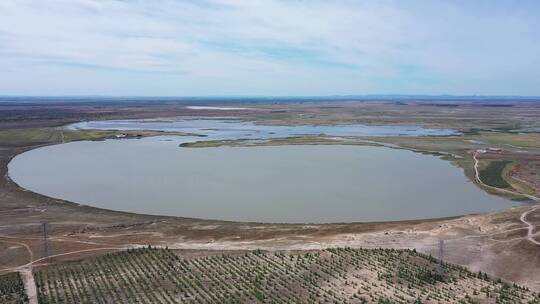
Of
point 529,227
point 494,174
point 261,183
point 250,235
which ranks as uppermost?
point 494,174

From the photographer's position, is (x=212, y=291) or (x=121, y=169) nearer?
(x=212, y=291)

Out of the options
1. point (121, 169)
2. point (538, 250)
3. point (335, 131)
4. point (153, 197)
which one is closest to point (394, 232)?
point (538, 250)

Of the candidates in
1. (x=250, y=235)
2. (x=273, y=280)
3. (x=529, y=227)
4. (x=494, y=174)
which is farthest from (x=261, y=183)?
(x=494, y=174)

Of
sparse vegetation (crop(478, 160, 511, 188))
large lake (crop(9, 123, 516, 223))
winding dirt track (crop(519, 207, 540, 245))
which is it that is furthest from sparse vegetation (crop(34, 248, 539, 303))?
sparse vegetation (crop(478, 160, 511, 188))

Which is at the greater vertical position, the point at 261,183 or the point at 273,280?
the point at 261,183

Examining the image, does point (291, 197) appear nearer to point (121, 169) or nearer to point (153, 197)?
point (153, 197)

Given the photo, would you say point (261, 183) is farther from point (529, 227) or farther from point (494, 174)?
point (494, 174)
